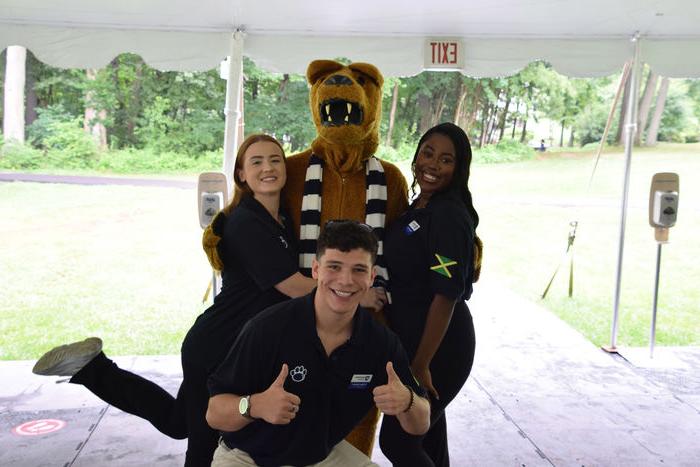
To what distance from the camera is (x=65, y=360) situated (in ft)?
7.96

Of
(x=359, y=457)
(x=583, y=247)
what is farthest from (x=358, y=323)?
(x=583, y=247)

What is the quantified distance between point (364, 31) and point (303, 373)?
242cm

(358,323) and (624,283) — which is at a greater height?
(358,323)

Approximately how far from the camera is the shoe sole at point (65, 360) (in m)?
2.40

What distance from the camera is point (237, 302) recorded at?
1855mm

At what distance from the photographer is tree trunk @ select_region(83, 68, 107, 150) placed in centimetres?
1075

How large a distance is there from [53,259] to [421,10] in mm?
7203

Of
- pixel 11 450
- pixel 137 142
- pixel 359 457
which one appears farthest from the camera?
pixel 137 142

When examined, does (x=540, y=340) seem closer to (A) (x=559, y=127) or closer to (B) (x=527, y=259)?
(B) (x=527, y=259)

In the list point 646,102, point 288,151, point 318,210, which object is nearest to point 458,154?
point 318,210

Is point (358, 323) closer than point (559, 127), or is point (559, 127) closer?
point (358, 323)

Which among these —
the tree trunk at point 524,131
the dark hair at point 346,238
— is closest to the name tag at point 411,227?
the dark hair at point 346,238

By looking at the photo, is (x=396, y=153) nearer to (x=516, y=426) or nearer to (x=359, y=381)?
(x=516, y=426)

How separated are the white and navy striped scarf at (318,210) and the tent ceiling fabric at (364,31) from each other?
4.20 ft
